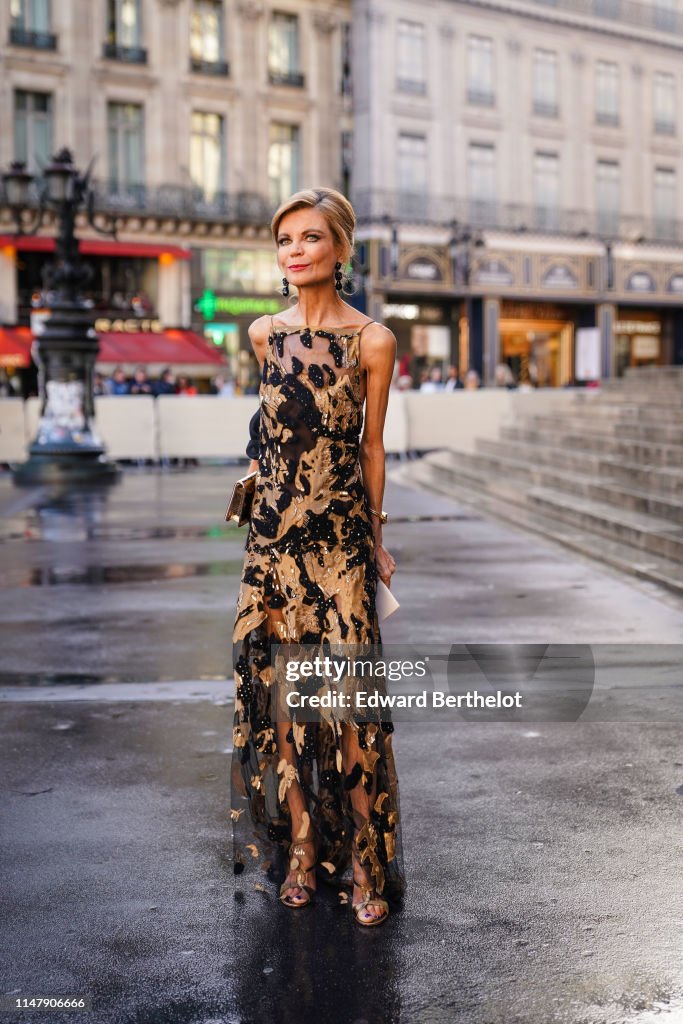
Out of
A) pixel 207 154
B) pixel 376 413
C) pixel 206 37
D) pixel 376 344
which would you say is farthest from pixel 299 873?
pixel 206 37

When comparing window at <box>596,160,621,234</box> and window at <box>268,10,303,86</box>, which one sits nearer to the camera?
window at <box>268,10,303,86</box>

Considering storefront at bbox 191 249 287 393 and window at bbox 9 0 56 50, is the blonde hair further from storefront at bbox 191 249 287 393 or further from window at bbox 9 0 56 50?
window at bbox 9 0 56 50

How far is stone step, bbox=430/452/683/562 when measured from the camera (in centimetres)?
1023

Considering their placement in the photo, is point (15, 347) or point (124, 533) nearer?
point (124, 533)

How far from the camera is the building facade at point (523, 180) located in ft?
130

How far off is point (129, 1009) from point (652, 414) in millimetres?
11871

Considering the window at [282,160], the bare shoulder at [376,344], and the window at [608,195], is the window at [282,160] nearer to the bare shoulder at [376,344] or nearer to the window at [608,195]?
the window at [608,195]

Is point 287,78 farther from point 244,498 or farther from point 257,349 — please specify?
point 244,498

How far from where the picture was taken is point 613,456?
45.1 feet

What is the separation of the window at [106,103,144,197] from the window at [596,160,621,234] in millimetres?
15732

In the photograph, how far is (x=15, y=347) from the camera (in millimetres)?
33250

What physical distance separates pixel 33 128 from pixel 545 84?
669 inches

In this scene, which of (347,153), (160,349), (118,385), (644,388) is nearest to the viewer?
(644,388)

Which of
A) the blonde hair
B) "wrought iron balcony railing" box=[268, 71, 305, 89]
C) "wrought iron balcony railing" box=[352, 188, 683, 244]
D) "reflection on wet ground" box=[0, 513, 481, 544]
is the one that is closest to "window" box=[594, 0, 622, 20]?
"wrought iron balcony railing" box=[352, 188, 683, 244]
